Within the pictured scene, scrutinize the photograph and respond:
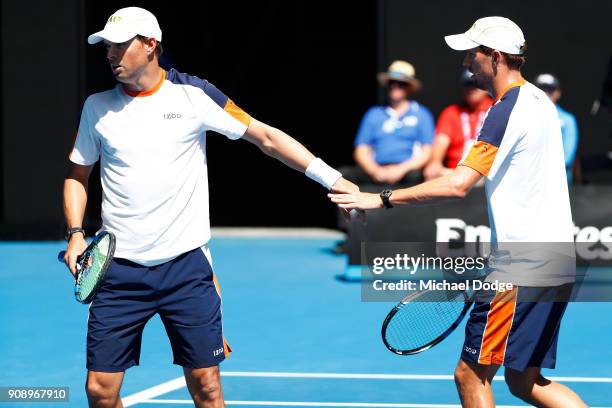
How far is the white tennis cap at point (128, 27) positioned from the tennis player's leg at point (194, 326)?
3.31ft

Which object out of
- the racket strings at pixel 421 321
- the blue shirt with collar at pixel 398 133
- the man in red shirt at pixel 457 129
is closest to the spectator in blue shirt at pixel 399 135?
the blue shirt with collar at pixel 398 133

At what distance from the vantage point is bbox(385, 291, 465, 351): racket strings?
550cm

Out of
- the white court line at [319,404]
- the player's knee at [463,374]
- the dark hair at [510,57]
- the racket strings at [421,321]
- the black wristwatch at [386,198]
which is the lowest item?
the white court line at [319,404]

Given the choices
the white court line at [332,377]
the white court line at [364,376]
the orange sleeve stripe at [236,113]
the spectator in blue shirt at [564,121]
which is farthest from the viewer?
the spectator in blue shirt at [564,121]

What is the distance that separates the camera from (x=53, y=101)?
51.8 ft

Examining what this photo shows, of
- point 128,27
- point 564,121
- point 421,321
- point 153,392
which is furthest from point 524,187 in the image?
point 564,121

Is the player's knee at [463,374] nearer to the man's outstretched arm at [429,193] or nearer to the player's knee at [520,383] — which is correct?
the player's knee at [520,383]

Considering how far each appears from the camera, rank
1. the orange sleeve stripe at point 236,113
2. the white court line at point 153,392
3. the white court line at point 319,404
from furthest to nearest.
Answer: the white court line at point 153,392 → the white court line at point 319,404 → the orange sleeve stripe at point 236,113

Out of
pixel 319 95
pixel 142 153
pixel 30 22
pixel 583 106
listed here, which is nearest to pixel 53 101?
pixel 30 22

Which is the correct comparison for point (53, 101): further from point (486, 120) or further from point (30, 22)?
point (486, 120)

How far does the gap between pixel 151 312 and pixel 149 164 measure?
670mm

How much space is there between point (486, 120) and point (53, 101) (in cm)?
1135

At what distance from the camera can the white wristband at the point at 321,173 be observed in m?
5.80

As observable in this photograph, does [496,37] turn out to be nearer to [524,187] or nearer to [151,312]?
[524,187]
